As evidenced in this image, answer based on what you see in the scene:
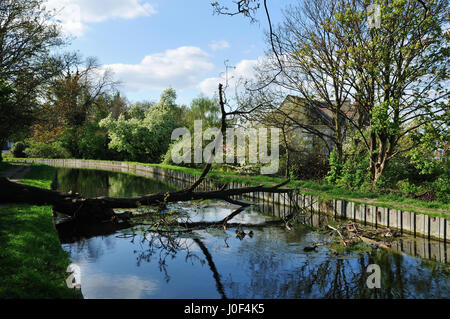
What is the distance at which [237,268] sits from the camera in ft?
19.7

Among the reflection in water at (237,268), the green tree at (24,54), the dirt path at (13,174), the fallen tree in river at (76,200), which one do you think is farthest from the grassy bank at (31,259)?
the green tree at (24,54)

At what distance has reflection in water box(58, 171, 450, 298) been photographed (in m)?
5.02

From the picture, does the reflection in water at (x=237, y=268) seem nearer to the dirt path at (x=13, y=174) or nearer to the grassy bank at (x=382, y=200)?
the grassy bank at (x=382, y=200)

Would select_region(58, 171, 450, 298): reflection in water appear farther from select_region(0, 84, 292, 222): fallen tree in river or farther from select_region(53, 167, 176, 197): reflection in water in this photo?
select_region(53, 167, 176, 197): reflection in water

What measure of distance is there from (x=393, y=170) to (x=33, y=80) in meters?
15.9

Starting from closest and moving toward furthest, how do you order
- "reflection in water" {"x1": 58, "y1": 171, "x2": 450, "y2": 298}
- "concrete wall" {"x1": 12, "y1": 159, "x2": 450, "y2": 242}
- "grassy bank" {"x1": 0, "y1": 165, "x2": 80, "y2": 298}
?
"grassy bank" {"x1": 0, "y1": 165, "x2": 80, "y2": 298} < "reflection in water" {"x1": 58, "y1": 171, "x2": 450, "y2": 298} < "concrete wall" {"x1": 12, "y1": 159, "x2": 450, "y2": 242}

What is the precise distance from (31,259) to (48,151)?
39.3 m

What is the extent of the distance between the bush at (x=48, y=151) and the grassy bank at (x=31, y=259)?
35.6 metres

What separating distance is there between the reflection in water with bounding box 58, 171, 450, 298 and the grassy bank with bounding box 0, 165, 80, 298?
62cm

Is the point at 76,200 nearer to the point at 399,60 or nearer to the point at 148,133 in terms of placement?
the point at 399,60

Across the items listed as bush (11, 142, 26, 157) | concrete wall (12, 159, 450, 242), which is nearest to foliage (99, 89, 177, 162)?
bush (11, 142, 26, 157)

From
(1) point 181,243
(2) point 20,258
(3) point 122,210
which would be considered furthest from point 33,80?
(2) point 20,258

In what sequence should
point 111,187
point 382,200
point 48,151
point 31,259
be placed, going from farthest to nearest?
1. point 48,151
2. point 111,187
3. point 382,200
4. point 31,259

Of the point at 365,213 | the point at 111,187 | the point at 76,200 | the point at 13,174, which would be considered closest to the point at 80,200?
the point at 76,200
